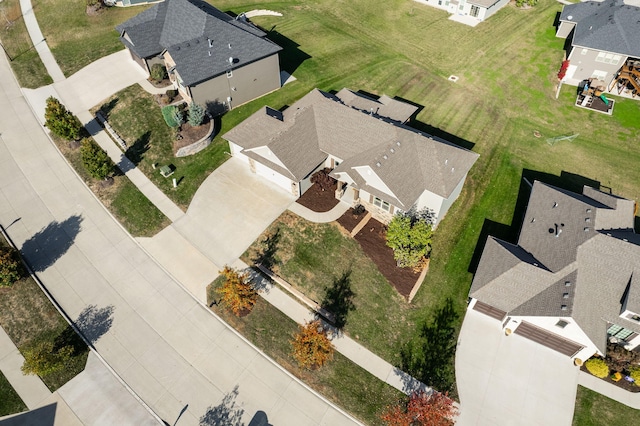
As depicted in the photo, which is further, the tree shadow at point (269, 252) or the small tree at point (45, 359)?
the tree shadow at point (269, 252)

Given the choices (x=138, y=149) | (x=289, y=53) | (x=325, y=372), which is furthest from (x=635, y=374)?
(x=289, y=53)

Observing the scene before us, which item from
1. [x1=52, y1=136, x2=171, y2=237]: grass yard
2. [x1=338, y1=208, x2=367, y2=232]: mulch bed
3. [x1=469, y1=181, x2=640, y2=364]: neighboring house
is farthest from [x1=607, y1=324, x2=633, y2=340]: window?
[x1=52, y1=136, x2=171, y2=237]: grass yard

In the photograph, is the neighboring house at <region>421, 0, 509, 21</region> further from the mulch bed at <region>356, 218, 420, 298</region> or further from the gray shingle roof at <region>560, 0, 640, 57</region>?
the mulch bed at <region>356, 218, 420, 298</region>

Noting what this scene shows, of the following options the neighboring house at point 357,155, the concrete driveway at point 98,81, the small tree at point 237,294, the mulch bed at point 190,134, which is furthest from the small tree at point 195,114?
the small tree at point 237,294

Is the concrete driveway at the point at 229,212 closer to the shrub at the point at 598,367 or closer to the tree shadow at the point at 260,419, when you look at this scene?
the tree shadow at the point at 260,419

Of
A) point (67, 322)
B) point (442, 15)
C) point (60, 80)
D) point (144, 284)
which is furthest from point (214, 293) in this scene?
point (442, 15)

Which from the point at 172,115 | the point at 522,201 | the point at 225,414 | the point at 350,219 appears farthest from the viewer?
the point at 172,115

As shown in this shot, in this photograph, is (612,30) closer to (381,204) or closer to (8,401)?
(381,204)
